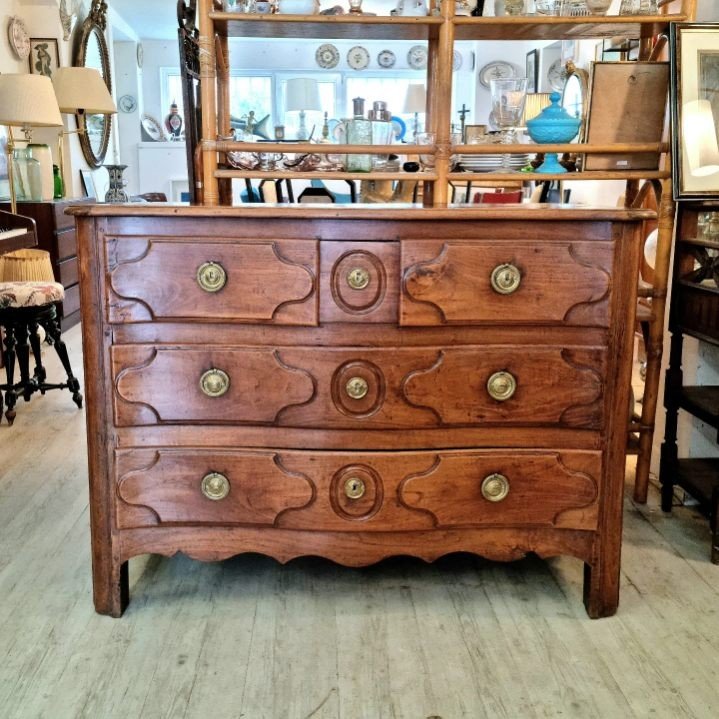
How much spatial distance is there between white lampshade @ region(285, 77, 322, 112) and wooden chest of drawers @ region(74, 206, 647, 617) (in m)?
1.69

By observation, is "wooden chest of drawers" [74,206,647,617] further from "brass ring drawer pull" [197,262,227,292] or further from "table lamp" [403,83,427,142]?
"table lamp" [403,83,427,142]

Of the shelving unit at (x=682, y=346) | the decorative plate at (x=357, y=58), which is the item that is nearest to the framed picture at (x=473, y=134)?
the shelving unit at (x=682, y=346)

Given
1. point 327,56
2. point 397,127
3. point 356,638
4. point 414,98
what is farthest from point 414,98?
point 327,56

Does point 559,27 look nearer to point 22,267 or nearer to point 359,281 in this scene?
point 359,281

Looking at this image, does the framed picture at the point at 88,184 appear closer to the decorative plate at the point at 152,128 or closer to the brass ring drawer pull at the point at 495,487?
the decorative plate at the point at 152,128

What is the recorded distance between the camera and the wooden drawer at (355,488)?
187cm

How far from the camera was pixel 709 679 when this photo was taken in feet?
5.52

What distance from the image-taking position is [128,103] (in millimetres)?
11062

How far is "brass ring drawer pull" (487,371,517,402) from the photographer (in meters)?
1.83

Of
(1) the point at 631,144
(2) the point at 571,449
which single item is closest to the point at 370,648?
(2) the point at 571,449

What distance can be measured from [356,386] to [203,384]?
339 millimetres

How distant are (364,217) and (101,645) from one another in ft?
3.58

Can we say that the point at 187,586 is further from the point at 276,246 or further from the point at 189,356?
the point at 276,246

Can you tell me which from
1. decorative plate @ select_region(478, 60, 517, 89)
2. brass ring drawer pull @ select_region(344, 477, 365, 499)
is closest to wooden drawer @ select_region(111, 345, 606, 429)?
brass ring drawer pull @ select_region(344, 477, 365, 499)
